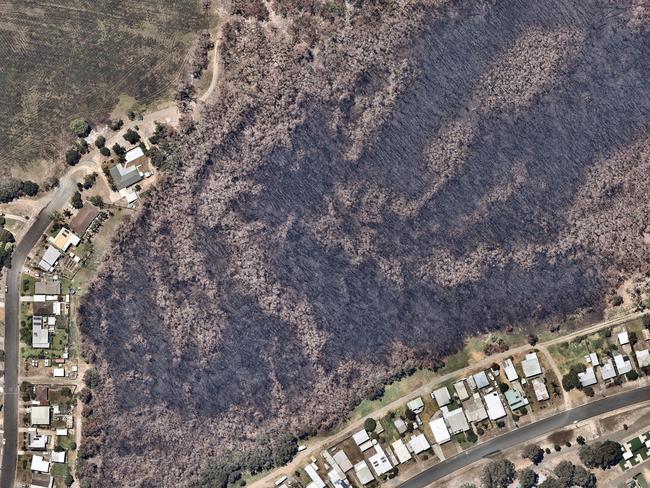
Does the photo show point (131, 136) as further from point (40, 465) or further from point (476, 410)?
point (476, 410)

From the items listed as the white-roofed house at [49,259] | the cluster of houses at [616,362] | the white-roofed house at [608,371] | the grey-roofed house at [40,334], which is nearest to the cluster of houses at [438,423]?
the cluster of houses at [616,362]

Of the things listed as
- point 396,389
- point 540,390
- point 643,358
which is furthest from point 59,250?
point 643,358

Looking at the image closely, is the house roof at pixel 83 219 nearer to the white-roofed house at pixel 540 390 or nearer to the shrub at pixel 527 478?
the white-roofed house at pixel 540 390

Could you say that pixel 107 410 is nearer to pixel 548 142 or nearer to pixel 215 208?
pixel 215 208

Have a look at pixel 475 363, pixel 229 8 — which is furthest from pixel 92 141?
pixel 475 363

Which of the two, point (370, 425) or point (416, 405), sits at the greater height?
point (416, 405)
